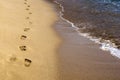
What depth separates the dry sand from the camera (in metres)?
6.16

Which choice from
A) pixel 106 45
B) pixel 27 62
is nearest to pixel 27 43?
pixel 27 62

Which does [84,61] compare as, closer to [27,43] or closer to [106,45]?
[106,45]

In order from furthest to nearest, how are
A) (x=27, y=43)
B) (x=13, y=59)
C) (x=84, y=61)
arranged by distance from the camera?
(x=27, y=43), (x=84, y=61), (x=13, y=59)

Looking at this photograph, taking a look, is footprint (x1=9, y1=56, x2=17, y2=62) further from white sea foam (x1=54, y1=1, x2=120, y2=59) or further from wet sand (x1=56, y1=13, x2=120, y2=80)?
white sea foam (x1=54, y1=1, x2=120, y2=59)

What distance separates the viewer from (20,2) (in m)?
13.0

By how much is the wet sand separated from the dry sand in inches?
9.1

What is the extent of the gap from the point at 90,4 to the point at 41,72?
767cm

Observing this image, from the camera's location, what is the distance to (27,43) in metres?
7.79

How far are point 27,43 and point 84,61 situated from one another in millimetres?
1514

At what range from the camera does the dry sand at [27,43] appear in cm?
616

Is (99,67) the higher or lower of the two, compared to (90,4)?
higher

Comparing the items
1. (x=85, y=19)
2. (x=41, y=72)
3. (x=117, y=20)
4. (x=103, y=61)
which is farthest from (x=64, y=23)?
(x=41, y=72)

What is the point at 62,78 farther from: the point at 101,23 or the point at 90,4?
the point at 90,4

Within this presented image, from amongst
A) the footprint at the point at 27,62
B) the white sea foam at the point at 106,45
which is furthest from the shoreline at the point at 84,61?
the footprint at the point at 27,62
